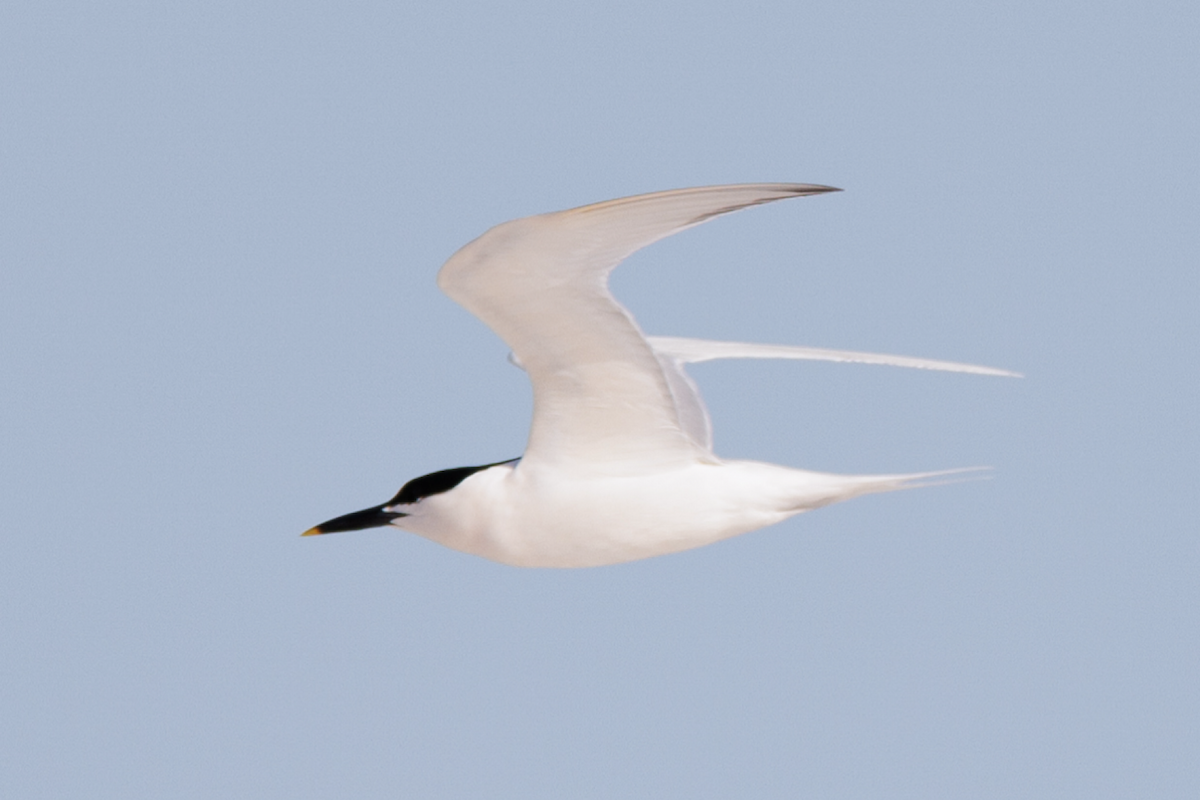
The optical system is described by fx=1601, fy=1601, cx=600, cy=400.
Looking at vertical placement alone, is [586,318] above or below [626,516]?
above

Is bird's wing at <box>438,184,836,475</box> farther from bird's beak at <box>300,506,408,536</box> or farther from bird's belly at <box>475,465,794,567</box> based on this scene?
bird's beak at <box>300,506,408,536</box>

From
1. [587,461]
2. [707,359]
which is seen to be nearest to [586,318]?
[587,461]

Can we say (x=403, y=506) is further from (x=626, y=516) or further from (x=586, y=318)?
(x=586, y=318)

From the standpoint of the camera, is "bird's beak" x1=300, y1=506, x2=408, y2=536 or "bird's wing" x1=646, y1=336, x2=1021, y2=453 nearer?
"bird's wing" x1=646, y1=336, x2=1021, y2=453

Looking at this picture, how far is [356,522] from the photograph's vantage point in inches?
271

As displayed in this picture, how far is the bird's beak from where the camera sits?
270 inches

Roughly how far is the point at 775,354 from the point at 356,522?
6.47 feet

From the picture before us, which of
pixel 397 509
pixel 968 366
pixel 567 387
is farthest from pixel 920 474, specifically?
pixel 397 509

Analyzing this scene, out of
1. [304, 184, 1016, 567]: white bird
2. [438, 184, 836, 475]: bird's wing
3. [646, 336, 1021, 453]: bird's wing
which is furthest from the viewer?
[646, 336, 1021, 453]: bird's wing

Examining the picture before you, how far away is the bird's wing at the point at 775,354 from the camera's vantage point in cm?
667

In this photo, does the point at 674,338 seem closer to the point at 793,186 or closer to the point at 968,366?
the point at 968,366

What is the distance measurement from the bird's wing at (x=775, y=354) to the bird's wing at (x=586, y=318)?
2.07 feet

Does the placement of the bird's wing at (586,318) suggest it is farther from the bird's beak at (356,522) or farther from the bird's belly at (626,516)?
the bird's beak at (356,522)

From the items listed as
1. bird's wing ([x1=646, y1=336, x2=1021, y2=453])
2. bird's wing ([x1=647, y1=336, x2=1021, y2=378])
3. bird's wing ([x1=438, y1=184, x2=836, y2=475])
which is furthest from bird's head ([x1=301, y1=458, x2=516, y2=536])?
bird's wing ([x1=647, y1=336, x2=1021, y2=378])
